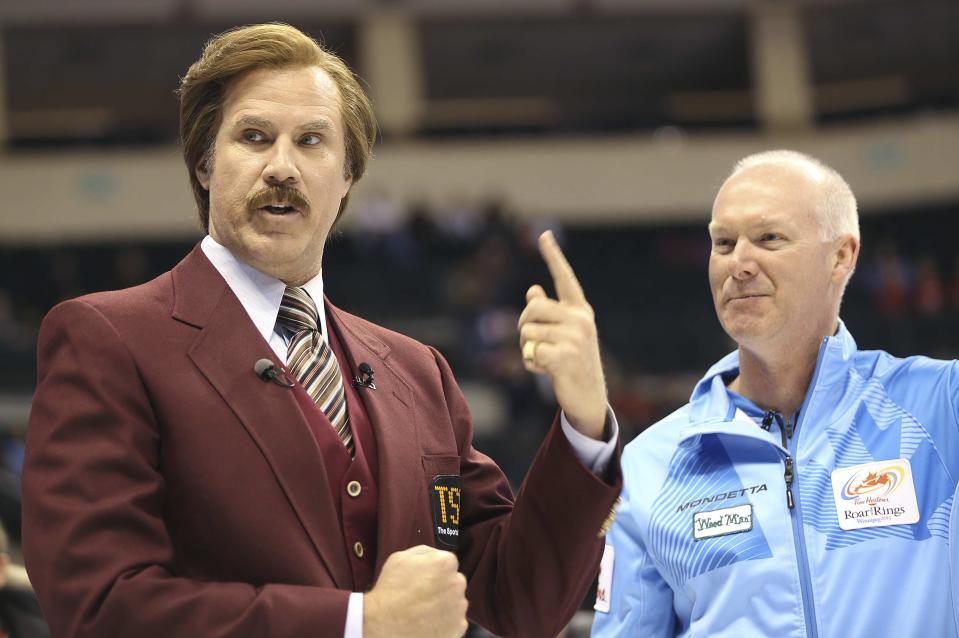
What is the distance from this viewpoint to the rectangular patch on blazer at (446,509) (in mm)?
2176

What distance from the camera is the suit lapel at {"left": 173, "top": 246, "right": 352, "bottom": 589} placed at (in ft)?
6.39

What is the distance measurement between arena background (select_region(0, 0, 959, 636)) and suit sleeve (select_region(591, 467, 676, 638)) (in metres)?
10.3

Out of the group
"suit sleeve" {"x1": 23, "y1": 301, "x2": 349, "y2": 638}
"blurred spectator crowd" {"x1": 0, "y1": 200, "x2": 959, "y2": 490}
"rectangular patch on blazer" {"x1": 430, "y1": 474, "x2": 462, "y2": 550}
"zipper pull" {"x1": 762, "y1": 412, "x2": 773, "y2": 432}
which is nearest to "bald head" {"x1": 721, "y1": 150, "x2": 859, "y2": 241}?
"zipper pull" {"x1": 762, "y1": 412, "x2": 773, "y2": 432}

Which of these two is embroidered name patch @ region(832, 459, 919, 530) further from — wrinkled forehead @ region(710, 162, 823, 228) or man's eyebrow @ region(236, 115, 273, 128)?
man's eyebrow @ region(236, 115, 273, 128)

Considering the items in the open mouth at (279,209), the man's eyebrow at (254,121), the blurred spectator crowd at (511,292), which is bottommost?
the blurred spectator crowd at (511,292)

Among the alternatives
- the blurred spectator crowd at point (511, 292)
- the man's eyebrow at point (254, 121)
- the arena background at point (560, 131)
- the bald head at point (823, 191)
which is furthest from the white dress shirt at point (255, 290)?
the arena background at point (560, 131)

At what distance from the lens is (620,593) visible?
10.0ft

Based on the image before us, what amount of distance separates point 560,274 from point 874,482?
1.37 meters

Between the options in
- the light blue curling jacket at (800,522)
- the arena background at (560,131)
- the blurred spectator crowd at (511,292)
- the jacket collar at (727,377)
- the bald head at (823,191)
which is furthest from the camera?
the arena background at (560,131)

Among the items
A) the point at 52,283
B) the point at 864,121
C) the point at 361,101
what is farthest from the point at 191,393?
the point at 864,121

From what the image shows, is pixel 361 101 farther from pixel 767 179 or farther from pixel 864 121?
pixel 864 121

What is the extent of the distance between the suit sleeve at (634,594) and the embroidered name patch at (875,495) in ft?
1.64

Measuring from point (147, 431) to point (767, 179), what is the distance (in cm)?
184

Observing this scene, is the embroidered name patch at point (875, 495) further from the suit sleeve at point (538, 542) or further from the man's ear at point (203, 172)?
the man's ear at point (203, 172)
